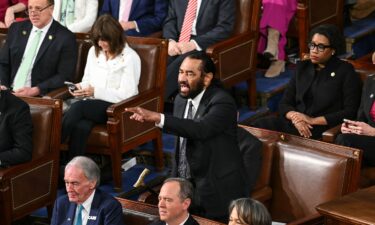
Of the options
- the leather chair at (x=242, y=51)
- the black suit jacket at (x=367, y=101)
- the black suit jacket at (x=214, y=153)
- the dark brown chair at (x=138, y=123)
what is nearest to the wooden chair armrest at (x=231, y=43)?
the leather chair at (x=242, y=51)

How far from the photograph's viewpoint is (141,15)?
6.23 m

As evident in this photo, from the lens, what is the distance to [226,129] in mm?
4102

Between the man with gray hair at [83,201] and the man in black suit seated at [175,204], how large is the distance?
0.31 metres

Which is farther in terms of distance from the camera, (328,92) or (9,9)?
(9,9)

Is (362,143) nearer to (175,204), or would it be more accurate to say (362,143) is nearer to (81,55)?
(175,204)

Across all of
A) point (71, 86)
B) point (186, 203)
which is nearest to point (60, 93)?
point (71, 86)

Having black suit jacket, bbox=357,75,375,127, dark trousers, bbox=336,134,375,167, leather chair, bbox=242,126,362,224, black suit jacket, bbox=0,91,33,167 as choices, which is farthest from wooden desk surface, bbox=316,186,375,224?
black suit jacket, bbox=0,91,33,167

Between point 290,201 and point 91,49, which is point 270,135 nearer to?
point 290,201

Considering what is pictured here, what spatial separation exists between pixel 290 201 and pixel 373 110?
72cm

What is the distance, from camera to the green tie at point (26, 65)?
577 centimetres

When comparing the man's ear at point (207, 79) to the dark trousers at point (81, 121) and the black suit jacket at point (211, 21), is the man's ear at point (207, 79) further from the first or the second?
the black suit jacket at point (211, 21)

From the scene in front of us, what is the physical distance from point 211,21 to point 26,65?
45.7 inches

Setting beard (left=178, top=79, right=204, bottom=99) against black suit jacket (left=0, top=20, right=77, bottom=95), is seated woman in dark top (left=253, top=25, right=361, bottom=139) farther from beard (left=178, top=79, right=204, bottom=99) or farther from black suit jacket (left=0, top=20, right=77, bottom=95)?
black suit jacket (left=0, top=20, right=77, bottom=95)

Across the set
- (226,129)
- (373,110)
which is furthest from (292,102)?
(226,129)
